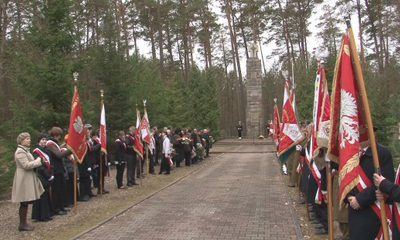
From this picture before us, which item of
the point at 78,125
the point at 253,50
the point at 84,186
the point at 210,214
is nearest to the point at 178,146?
the point at 84,186

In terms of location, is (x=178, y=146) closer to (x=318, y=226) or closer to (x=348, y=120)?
(x=318, y=226)

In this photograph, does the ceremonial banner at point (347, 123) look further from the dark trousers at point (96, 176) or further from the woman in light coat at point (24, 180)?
the dark trousers at point (96, 176)

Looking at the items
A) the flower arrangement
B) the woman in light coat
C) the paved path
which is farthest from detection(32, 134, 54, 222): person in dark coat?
the flower arrangement

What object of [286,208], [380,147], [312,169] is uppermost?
[380,147]

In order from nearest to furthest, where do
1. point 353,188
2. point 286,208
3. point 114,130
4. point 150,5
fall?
point 353,188
point 286,208
point 114,130
point 150,5

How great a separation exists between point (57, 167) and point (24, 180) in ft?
4.86

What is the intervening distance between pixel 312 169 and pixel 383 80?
1847 centimetres

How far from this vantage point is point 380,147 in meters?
3.91

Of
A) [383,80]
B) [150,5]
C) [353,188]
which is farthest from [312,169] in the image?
[150,5]

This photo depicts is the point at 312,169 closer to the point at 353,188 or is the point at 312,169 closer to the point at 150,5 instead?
the point at 353,188

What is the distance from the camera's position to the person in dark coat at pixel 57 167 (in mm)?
8656

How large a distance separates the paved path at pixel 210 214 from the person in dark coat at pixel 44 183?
5.10 feet

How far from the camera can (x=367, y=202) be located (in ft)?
12.3

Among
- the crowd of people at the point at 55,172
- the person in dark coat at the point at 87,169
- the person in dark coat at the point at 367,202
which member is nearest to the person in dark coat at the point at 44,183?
the crowd of people at the point at 55,172
